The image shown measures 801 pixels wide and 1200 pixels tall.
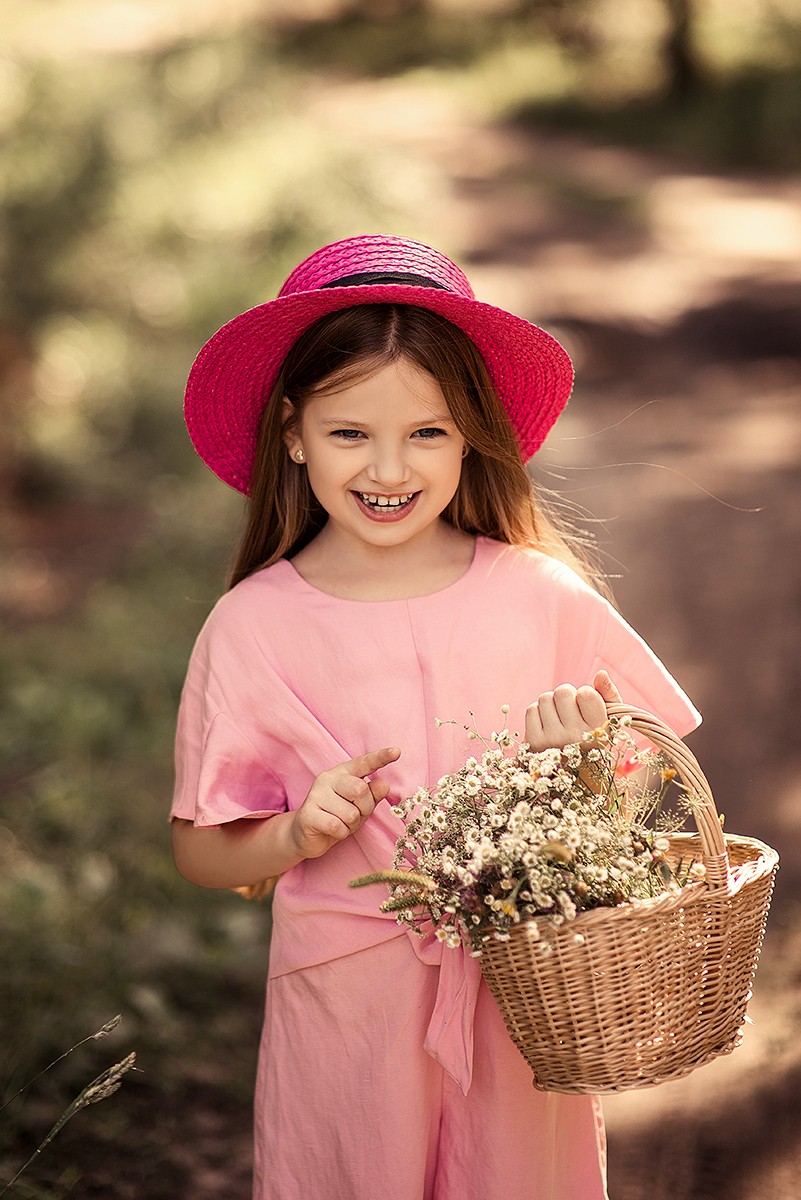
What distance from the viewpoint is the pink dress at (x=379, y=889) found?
2008 mm

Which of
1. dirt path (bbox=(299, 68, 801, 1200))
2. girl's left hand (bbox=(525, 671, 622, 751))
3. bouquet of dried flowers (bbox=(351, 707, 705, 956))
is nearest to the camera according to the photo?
bouquet of dried flowers (bbox=(351, 707, 705, 956))

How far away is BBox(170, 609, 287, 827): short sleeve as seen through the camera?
203cm

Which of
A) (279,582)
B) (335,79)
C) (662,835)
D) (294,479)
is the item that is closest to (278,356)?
(294,479)

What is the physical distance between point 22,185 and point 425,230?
337 centimetres

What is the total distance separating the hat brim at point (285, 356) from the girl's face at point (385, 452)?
0.40 feet

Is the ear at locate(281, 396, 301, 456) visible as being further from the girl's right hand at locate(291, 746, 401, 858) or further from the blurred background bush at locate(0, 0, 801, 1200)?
the blurred background bush at locate(0, 0, 801, 1200)

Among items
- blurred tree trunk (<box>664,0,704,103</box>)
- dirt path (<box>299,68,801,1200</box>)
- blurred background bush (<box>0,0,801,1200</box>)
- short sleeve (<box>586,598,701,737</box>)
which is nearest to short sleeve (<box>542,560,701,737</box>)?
short sleeve (<box>586,598,701,737</box>)

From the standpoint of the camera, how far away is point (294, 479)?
2.26 meters

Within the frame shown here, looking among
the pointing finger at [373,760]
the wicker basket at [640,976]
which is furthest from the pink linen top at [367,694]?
the wicker basket at [640,976]

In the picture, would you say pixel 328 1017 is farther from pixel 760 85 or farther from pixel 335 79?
pixel 335 79

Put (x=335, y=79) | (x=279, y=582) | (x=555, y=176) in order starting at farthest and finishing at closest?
(x=335, y=79), (x=555, y=176), (x=279, y=582)

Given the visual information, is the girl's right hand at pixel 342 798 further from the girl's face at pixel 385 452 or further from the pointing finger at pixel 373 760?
the girl's face at pixel 385 452

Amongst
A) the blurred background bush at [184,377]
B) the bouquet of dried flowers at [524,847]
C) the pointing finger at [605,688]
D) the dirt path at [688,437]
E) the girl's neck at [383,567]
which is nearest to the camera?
the bouquet of dried flowers at [524,847]

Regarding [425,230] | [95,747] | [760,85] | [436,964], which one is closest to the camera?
[436,964]
